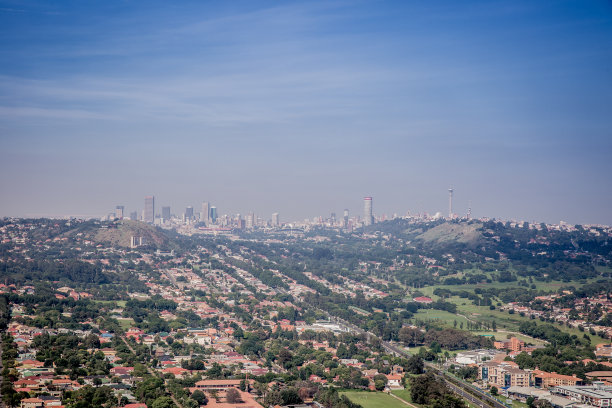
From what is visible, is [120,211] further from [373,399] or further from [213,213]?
[373,399]

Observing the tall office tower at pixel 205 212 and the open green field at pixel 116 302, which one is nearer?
the open green field at pixel 116 302

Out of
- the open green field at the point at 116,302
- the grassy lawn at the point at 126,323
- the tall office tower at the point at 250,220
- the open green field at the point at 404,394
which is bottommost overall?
the open green field at the point at 404,394

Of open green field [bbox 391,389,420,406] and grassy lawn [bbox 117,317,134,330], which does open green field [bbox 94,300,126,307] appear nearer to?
grassy lawn [bbox 117,317,134,330]

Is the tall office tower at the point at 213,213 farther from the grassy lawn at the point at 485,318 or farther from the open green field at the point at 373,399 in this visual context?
the open green field at the point at 373,399

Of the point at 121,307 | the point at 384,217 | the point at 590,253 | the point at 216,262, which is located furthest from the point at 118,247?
the point at 384,217

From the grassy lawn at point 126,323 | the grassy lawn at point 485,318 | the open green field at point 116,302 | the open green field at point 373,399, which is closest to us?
the open green field at point 373,399

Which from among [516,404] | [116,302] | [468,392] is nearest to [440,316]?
[468,392]

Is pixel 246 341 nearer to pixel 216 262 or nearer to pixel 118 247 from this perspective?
pixel 216 262

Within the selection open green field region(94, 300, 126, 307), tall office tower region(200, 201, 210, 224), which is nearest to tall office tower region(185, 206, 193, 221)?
tall office tower region(200, 201, 210, 224)

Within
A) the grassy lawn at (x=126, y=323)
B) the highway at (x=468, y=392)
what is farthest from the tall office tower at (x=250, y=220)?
the highway at (x=468, y=392)
